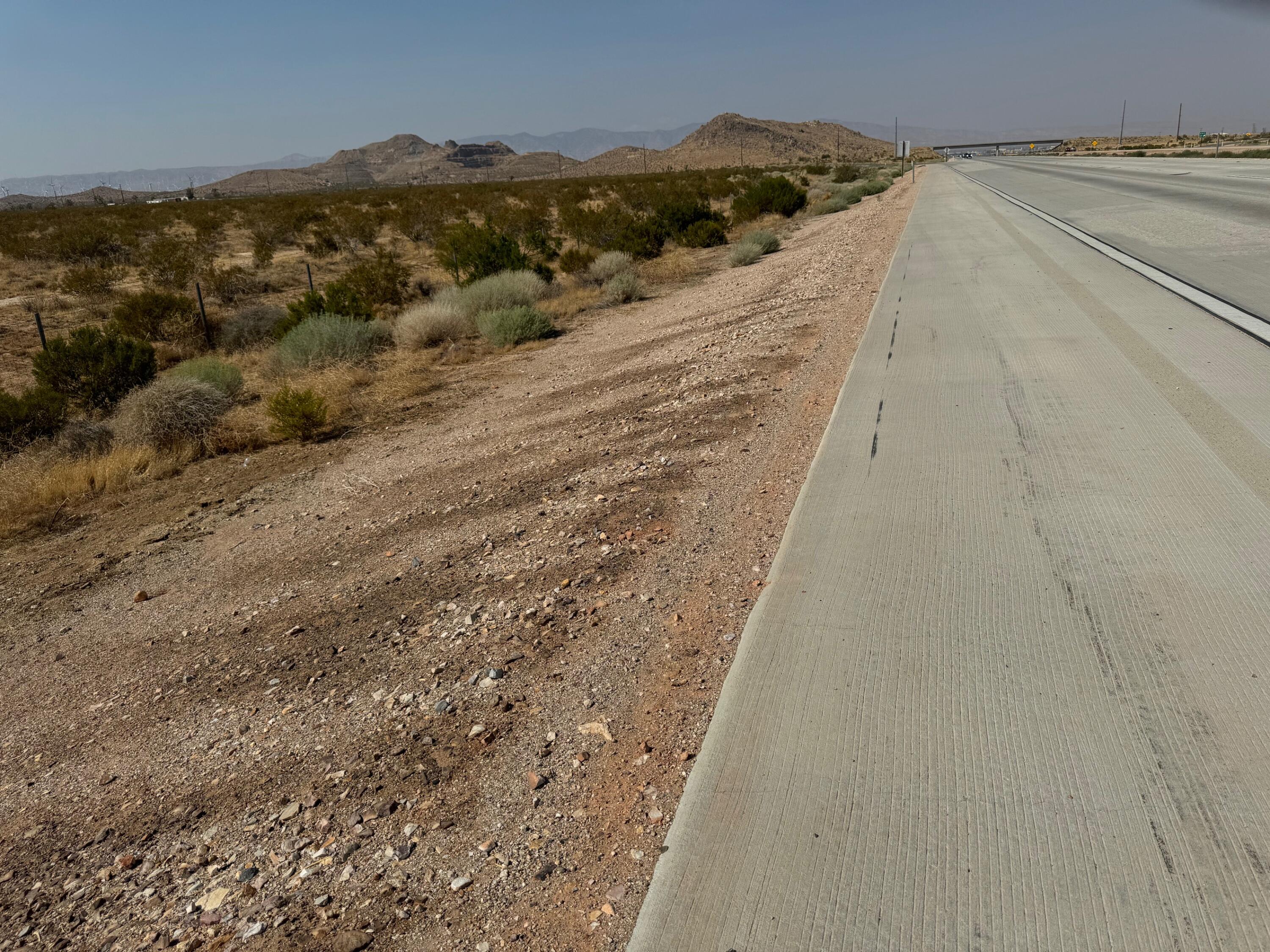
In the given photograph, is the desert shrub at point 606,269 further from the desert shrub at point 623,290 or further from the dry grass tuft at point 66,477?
the dry grass tuft at point 66,477

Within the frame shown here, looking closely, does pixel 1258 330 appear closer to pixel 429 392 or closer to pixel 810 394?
pixel 810 394

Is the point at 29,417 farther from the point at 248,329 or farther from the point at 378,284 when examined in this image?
the point at 378,284

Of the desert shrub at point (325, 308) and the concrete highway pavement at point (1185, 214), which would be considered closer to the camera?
the concrete highway pavement at point (1185, 214)

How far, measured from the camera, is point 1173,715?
9.39 feet

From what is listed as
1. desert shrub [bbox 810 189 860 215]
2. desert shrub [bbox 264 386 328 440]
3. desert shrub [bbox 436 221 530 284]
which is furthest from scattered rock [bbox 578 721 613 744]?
desert shrub [bbox 810 189 860 215]

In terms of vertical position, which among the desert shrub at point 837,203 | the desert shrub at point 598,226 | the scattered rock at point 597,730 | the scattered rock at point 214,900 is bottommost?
the scattered rock at point 214,900

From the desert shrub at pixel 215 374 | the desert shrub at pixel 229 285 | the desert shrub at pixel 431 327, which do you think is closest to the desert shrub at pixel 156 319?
the desert shrub at pixel 229 285

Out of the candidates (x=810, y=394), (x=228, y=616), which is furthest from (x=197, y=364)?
(x=810, y=394)

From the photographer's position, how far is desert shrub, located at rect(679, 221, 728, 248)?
27766 millimetres

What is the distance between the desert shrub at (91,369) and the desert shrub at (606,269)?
1087 centimetres

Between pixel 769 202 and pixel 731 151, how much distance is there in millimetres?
121072

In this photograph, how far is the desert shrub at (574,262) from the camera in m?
22.6

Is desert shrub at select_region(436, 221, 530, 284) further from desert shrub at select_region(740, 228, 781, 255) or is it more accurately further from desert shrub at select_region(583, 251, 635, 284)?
desert shrub at select_region(740, 228, 781, 255)

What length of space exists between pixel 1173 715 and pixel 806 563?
68.6 inches
